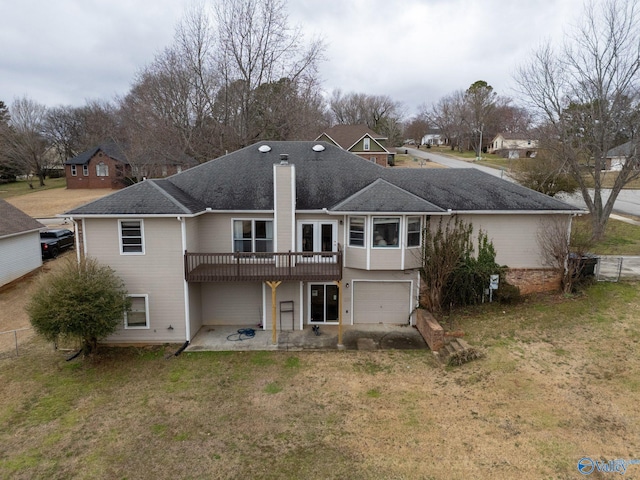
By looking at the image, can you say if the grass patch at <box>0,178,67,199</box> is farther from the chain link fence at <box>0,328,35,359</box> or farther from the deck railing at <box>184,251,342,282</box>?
the deck railing at <box>184,251,342,282</box>

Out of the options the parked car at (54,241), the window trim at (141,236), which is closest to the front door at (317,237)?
the window trim at (141,236)

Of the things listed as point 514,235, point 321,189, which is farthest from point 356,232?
point 514,235

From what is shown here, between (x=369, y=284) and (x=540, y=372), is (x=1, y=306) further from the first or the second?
(x=540, y=372)

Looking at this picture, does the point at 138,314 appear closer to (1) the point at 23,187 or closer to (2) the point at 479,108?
(1) the point at 23,187

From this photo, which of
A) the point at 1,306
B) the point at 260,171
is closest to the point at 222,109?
the point at 260,171

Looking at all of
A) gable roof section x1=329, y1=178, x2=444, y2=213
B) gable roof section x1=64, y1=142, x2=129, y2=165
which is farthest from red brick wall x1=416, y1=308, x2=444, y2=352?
gable roof section x1=64, y1=142, x2=129, y2=165

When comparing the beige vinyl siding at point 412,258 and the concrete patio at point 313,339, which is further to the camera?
the beige vinyl siding at point 412,258

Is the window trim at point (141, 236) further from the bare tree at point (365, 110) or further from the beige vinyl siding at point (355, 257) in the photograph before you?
the bare tree at point (365, 110)
